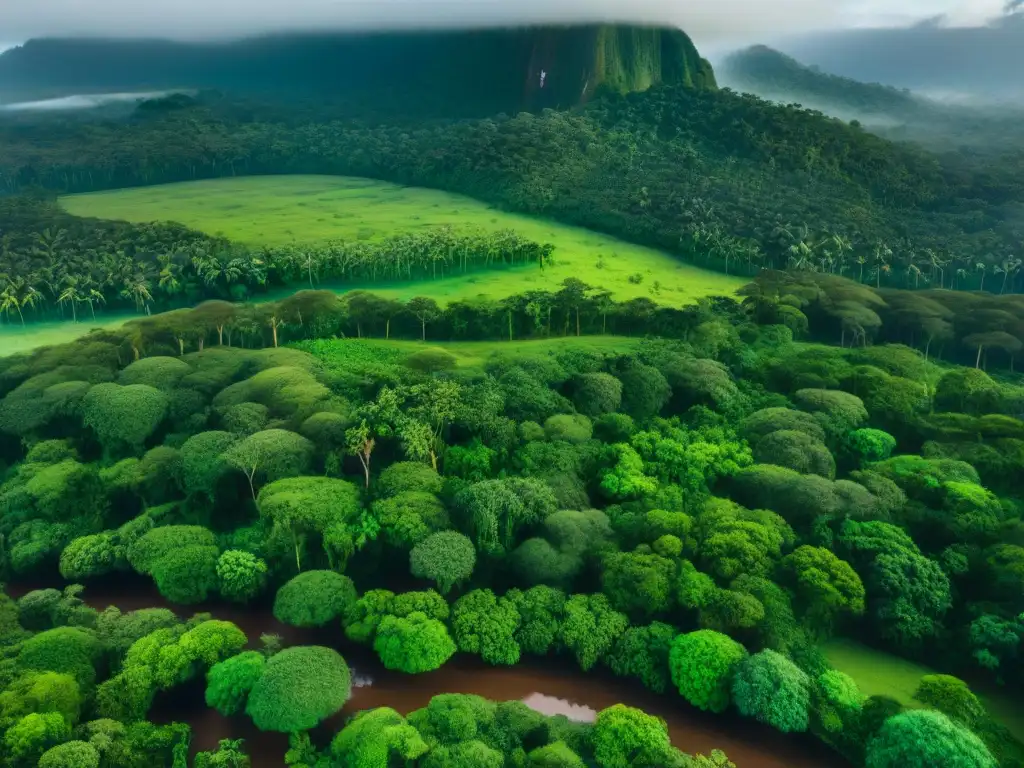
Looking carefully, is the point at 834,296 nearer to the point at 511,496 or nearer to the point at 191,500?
the point at 511,496

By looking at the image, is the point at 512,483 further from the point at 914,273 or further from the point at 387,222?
the point at 914,273

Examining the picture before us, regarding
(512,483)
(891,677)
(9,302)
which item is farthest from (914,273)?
(9,302)

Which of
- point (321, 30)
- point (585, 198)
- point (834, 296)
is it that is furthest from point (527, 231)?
point (321, 30)

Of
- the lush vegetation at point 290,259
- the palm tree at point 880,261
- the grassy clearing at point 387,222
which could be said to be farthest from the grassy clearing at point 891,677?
the palm tree at point 880,261

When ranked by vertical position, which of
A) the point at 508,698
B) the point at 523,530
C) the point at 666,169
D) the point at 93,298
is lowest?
the point at 508,698

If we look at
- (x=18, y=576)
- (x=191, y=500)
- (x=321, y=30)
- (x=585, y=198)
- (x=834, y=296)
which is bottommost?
(x=18, y=576)
